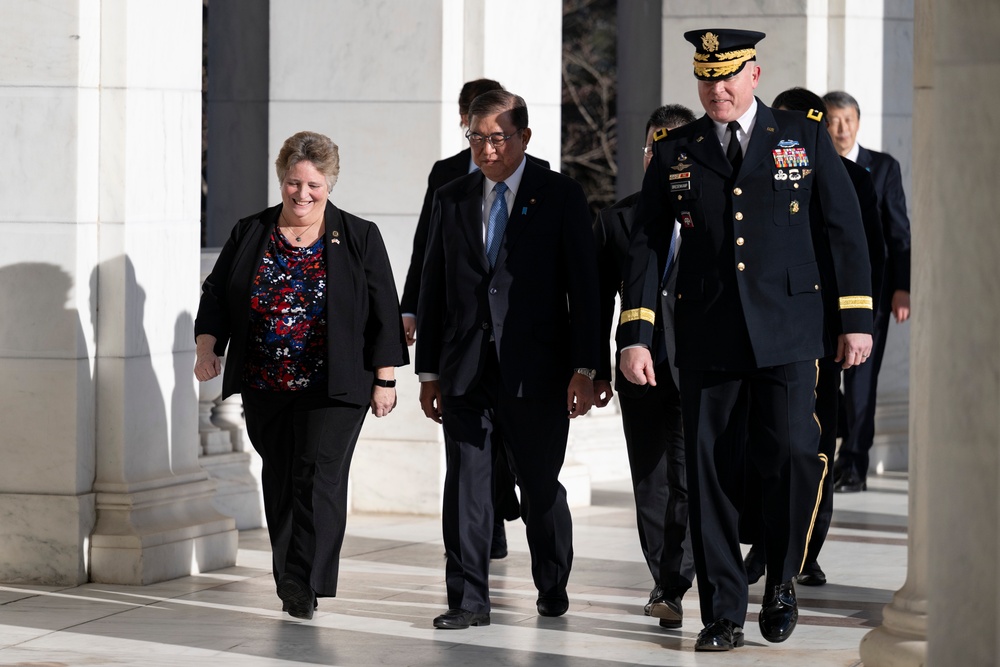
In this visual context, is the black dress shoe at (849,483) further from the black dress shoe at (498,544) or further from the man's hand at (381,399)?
the man's hand at (381,399)

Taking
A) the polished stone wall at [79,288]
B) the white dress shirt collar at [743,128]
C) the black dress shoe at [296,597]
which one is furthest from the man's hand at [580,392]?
the polished stone wall at [79,288]

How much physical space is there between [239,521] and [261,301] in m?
2.46

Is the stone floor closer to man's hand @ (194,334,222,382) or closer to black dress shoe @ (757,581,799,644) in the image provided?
black dress shoe @ (757,581,799,644)

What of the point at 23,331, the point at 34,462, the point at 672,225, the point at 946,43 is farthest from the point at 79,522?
the point at 946,43

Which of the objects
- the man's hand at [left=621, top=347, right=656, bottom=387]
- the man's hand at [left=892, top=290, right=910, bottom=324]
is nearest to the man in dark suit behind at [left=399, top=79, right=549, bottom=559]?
the man's hand at [left=621, top=347, right=656, bottom=387]

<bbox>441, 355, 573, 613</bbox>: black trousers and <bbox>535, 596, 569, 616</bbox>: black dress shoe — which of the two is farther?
Answer: <bbox>535, 596, 569, 616</bbox>: black dress shoe

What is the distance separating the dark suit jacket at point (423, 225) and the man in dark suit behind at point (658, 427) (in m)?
0.47

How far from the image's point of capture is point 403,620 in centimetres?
701

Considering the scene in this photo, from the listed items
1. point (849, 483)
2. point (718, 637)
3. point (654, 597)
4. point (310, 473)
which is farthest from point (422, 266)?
point (849, 483)

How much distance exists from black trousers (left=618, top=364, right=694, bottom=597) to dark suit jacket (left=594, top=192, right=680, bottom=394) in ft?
0.25

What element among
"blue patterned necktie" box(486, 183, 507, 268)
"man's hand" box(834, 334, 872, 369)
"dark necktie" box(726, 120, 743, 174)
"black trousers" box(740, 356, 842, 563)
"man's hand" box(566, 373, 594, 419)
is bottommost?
"black trousers" box(740, 356, 842, 563)

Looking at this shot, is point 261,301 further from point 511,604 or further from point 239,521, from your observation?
point 239,521

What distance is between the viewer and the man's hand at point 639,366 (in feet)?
21.1

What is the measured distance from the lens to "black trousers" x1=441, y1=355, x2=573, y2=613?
A: 685cm
